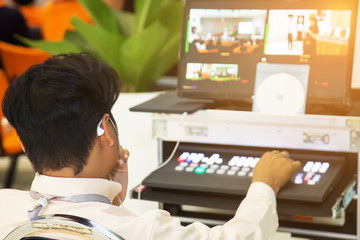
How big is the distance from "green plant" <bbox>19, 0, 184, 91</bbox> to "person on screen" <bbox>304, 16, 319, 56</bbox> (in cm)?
113

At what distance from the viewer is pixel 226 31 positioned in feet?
5.56

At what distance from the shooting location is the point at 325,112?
1.62 metres

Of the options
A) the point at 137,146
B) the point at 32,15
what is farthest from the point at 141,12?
the point at 32,15

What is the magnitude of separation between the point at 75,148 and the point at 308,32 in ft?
2.58

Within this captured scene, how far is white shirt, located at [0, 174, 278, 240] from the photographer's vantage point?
103 centimetres

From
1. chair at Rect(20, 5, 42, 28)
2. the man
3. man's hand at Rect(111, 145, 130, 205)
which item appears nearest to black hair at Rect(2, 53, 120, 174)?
the man

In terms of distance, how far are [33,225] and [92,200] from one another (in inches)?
7.4

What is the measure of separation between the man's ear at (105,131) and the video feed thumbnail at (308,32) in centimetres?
67

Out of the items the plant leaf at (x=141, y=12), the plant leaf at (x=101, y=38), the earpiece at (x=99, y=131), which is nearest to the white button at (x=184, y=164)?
the earpiece at (x=99, y=131)

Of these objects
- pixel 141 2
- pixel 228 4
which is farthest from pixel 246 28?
pixel 141 2

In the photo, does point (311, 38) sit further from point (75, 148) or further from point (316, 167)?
point (75, 148)

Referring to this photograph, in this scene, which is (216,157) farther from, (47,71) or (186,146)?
(47,71)

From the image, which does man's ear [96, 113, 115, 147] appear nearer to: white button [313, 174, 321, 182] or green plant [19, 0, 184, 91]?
white button [313, 174, 321, 182]

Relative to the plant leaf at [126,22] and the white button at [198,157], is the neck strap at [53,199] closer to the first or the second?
the white button at [198,157]
